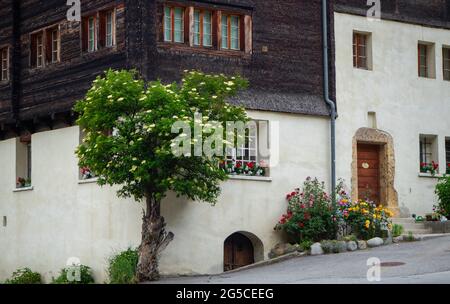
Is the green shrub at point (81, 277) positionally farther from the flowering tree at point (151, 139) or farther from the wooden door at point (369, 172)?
the wooden door at point (369, 172)

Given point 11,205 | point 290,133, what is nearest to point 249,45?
point 290,133

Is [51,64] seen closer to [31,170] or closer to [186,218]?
[31,170]

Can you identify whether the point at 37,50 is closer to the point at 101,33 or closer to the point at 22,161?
the point at 22,161

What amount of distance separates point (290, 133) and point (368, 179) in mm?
3355

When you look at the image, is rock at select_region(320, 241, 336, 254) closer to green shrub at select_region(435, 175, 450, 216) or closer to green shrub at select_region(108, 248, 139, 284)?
green shrub at select_region(108, 248, 139, 284)

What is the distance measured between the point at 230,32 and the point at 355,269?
27.1ft

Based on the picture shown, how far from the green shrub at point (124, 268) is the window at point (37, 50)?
7935 mm

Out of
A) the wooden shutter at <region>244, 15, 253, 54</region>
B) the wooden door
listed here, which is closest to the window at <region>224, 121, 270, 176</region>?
the wooden shutter at <region>244, 15, 253, 54</region>

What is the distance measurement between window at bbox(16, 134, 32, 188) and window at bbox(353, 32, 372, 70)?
34.0 feet

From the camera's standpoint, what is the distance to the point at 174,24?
90.3 ft

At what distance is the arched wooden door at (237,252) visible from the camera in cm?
2781

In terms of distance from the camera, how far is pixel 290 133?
2877 centimetres


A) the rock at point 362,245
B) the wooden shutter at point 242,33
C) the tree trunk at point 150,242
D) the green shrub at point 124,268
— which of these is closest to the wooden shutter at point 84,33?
A: the wooden shutter at point 242,33

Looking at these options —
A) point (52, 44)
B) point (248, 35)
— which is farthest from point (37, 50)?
point (248, 35)
